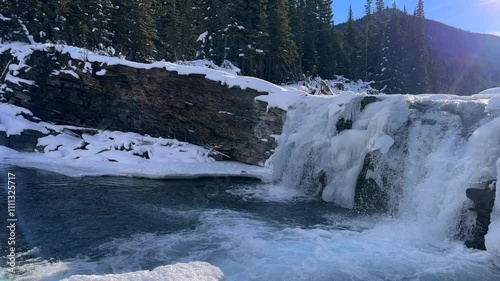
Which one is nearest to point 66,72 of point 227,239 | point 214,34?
point 214,34

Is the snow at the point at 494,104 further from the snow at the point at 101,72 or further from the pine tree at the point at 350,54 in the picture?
the pine tree at the point at 350,54

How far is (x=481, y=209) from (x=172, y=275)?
6.29 meters

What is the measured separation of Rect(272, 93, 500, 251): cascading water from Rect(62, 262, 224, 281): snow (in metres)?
5.14

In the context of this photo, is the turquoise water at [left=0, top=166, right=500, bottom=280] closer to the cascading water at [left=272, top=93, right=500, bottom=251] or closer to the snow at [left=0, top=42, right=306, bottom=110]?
the cascading water at [left=272, top=93, right=500, bottom=251]

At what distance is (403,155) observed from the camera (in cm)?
1023

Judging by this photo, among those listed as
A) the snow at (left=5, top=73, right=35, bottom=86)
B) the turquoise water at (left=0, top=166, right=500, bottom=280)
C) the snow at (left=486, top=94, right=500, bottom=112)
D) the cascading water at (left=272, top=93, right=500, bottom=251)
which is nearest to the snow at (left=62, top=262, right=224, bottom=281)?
the turquoise water at (left=0, top=166, right=500, bottom=280)

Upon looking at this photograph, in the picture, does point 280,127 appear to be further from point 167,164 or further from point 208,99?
point 167,164

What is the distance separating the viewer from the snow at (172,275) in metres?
4.38

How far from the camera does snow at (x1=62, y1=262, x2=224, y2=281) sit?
4.38 metres

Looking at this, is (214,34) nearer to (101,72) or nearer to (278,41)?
(278,41)

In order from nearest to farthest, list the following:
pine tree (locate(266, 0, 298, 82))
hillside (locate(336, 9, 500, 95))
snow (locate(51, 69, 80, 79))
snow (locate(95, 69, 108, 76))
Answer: snow (locate(95, 69, 108, 76)) < snow (locate(51, 69, 80, 79)) < pine tree (locate(266, 0, 298, 82)) < hillside (locate(336, 9, 500, 95))

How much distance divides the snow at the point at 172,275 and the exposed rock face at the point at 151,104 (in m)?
11.1

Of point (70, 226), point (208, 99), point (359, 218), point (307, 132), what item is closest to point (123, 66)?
point (208, 99)

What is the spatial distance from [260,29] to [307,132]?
17623 mm
